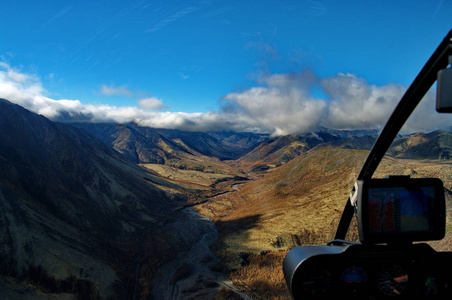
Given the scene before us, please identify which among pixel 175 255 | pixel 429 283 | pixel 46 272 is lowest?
pixel 175 255

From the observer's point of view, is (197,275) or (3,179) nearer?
(197,275)

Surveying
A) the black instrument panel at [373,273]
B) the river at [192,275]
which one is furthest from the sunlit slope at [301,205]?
the black instrument panel at [373,273]

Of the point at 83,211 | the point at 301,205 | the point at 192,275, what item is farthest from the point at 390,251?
the point at 83,211

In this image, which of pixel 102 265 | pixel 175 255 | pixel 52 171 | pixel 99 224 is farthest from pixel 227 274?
pixel 52 171

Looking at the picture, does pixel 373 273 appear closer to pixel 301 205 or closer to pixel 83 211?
pixel 301 205

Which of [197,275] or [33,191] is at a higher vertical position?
[33,191]

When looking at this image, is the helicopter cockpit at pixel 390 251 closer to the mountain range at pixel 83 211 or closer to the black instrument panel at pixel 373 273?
the black instrument panel at pixel 373 273

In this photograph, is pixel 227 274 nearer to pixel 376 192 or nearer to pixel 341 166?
pixel 376 192

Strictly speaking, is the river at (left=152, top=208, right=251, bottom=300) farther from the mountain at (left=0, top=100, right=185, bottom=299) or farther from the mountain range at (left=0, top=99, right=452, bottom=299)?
the mountain at (left=0, top=100, right=185, bottom=299)
